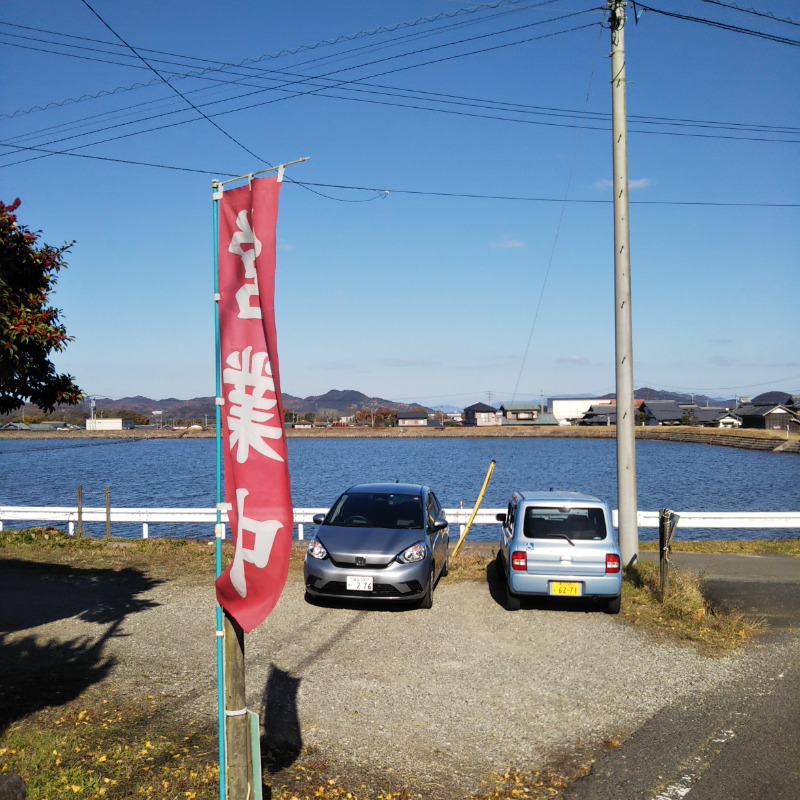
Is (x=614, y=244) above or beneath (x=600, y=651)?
above

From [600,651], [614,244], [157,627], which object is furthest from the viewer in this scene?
[614,244]

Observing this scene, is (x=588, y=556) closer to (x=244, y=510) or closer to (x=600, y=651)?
(x=600, y=651)

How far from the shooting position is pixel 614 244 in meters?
11.5

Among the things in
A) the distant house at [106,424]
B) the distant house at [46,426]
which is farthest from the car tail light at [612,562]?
the distant house at [46,426]

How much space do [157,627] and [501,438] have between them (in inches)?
4219

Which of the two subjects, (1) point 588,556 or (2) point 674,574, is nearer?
(1) point 588,556

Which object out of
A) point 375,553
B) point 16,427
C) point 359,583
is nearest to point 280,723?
A: point 359,583

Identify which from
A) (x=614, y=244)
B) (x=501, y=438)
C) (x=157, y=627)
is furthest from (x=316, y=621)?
(x=501, y=438)

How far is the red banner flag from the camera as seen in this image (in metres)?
3.88

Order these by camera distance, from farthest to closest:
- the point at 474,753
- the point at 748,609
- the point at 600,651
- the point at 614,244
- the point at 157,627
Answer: the point at 614,244
the point at 748,609
the point at 157,627
the point at 600,651
the point at 474,753

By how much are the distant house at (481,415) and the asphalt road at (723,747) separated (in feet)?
475

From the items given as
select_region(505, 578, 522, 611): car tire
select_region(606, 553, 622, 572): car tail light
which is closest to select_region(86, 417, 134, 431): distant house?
select_region(505, 578, 522, 611): car tire

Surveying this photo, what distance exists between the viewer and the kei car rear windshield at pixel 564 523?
9.70 m

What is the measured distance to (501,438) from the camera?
115m
